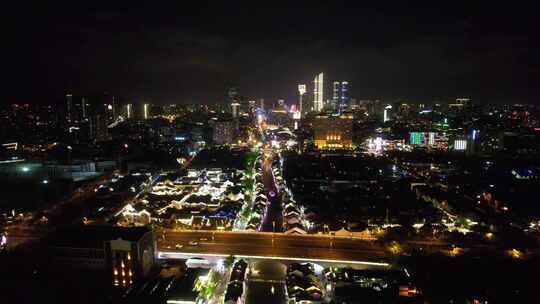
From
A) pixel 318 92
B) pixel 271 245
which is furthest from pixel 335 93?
pixel 271 245

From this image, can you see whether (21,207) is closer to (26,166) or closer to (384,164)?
(26,166)

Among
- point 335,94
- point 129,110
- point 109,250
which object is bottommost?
point 109,250

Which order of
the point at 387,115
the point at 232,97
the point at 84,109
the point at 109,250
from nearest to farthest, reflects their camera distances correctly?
1. the point at 109,250
2. the point at 84,109
3. the point at 387,115
4. the point at 232,97

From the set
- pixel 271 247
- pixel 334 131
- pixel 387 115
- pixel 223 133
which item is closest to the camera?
pixel 271 247

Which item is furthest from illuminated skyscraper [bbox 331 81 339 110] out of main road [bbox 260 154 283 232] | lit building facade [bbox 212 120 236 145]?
main road [bbox 260 154 283 232]

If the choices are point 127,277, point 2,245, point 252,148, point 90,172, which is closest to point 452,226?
point 127,277

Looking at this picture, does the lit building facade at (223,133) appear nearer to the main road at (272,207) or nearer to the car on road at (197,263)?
the main road at (272,207)

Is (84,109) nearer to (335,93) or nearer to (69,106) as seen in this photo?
(69,106)
